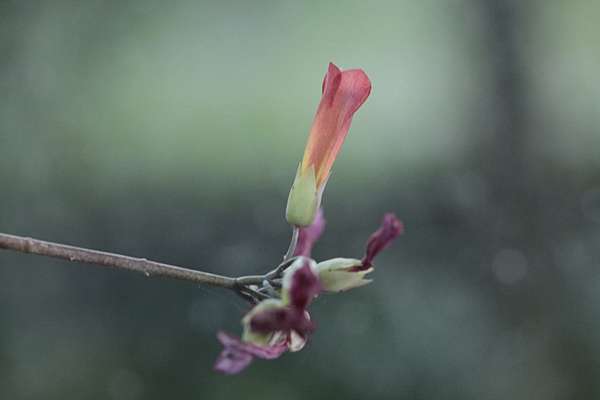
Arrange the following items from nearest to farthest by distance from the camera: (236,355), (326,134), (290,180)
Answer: (236,355), (326,134), (290,180)

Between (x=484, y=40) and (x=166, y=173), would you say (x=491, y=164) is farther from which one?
(x=166, y=173)

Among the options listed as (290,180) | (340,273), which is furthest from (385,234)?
(290,180)

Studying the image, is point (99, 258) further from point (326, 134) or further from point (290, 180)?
point (290, 180)

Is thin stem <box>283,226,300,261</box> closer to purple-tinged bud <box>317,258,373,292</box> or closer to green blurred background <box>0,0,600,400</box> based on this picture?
purple-tinged bud <box>317,258,373,292</box>

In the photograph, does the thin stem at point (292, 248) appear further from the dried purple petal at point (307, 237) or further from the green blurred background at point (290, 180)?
the green blurred background at point (290, 180)

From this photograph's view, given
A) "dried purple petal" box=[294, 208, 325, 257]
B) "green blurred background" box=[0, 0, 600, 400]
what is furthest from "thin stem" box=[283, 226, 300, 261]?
"green blurred background" box=[0, 0, 600, 400]

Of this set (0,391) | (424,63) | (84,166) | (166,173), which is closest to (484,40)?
(424,63)


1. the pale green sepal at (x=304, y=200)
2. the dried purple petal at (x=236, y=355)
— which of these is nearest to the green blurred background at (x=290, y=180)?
the pale green sepal at (x=304, y=200)
